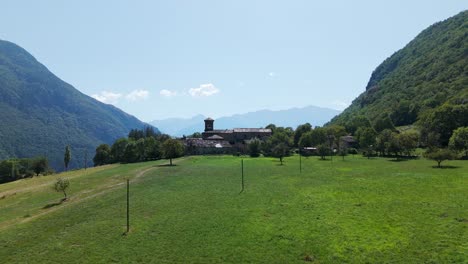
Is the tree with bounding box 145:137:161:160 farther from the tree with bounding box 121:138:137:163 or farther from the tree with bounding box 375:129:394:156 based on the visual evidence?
the tree with bounding box 375:129:394:156

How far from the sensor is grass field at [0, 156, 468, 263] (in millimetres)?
31734

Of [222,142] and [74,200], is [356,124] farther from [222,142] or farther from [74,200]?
[74,200]

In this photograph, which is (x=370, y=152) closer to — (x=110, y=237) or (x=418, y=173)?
(x=418, y=173)

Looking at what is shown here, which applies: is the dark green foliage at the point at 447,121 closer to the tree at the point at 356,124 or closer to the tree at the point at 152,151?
the tree at the point at 356,124

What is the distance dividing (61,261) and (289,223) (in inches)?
924

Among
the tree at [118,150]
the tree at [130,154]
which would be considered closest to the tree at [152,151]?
the tree at [130,154]

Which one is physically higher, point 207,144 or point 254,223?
point 207,144

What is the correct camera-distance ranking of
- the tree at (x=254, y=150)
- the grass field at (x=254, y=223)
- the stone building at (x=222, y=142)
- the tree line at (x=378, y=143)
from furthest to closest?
the stone building at (x=222, y=142) → the tree at (x=254, y=150) → the tree line at (x=378, y=143) → the grass field at (x=254, y=223)

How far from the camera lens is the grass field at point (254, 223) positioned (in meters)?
31.7

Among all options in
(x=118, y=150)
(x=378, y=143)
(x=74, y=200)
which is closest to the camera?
(x=74, y=200)

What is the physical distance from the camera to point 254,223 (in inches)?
1594

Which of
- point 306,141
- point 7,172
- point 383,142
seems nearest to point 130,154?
point 7,172

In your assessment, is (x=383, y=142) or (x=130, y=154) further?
(x=130, y=154)

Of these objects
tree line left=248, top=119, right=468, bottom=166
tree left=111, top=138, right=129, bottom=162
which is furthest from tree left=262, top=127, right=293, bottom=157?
tree left=111, top=138, right=129, bottom=162
